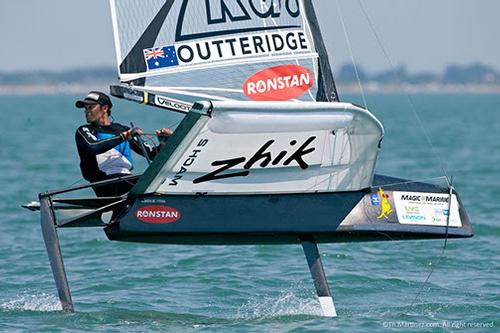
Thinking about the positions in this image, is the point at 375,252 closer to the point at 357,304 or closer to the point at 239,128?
the point at 357,304

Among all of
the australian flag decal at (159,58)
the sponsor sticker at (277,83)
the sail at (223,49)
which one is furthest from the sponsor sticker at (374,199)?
the australian flag decal at (159,58)

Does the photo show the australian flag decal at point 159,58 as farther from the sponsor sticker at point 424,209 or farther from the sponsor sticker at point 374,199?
the sponsor sticker at point 424,209

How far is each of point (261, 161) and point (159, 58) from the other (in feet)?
3.38

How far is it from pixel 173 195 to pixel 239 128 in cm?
73

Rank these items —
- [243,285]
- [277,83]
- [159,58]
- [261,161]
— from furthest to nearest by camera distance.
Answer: [243,285]
[159,58]
[277,83]
[261,161]

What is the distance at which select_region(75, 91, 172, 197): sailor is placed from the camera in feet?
25.6

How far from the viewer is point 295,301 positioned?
27.8 feet

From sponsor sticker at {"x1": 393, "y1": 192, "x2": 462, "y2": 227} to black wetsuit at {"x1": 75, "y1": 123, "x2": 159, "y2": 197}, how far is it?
1857mm

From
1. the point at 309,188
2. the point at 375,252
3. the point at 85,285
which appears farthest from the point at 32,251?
the point at 309,188

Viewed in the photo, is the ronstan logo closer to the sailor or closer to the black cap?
the sailor

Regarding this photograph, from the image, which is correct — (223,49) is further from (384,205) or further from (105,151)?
(384,205)

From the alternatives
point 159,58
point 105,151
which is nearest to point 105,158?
point 105,151

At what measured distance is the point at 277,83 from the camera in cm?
768

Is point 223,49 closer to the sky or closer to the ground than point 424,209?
closer to the sky
